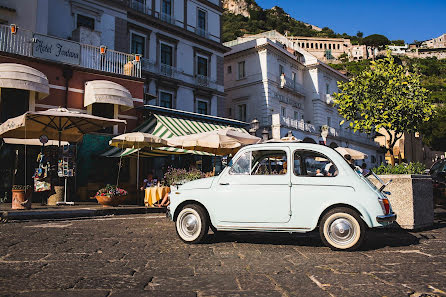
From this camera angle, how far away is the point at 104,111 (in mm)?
17375

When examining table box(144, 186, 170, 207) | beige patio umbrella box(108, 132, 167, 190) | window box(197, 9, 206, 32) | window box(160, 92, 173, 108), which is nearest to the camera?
table box(144, 186, 170, 207)

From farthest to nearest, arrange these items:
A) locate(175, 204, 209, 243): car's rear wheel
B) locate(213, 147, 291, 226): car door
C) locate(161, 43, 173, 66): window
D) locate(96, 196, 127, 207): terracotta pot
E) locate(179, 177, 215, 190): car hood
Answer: locate(161, 43, 173, 66): window → locate(96, 196, 127, 207): terracotta pot → locate(179, 177, 215, 190): car hood → locate(175, 204, 209, 243): car's rear wheel → locate(213, 147, 291, 226): car door

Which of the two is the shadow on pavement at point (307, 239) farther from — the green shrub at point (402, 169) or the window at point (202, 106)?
the window at point (202, 106)

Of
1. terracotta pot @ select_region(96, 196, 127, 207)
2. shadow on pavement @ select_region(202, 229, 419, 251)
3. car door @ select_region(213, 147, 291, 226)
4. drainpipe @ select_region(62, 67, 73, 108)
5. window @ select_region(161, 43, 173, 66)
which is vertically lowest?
shadow on pavement @ select_region(202, 229, 419, 251)

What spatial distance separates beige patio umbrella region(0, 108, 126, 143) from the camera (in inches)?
452

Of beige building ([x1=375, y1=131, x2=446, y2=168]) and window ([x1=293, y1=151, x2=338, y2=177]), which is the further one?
beige building ([x1=375, y1=131, x2=446, y2=168])

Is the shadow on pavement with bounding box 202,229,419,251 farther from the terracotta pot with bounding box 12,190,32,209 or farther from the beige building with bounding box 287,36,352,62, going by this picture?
the beige building with bounding box 287,36,352,62

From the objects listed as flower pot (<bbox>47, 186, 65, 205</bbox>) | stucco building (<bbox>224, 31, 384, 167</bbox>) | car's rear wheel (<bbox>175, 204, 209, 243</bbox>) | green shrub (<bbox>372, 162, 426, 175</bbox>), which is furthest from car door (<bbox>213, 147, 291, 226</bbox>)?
stucco building (<bbox>224, 31, 384, 167</bbox>)

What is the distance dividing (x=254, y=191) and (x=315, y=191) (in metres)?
0.95

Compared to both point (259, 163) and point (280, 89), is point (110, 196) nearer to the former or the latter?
point (259, 163)

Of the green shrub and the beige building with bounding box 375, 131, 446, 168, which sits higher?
the beige building with bounding box 375, 131, 446, 168

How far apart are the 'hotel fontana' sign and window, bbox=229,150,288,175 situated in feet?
42.6

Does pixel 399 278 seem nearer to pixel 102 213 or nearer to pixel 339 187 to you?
pixel 339 187

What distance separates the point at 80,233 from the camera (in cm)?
703
